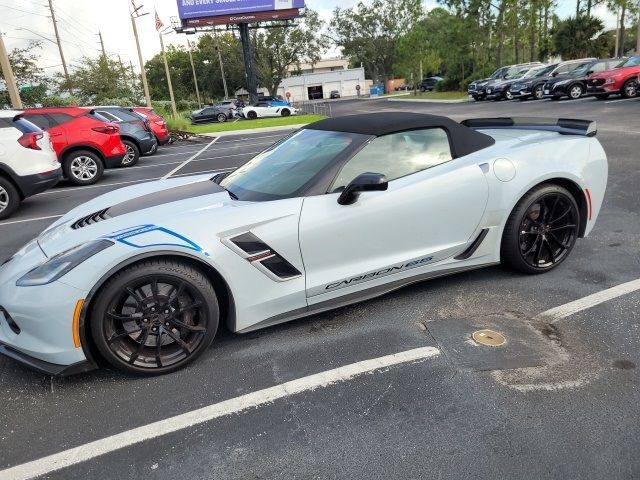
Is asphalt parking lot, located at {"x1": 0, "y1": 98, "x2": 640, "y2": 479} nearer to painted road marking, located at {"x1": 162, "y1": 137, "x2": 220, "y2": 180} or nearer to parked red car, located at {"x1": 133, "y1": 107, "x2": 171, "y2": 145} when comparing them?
painted road marking, located at {"x1": 162, "y1": 137, "x2": 220, "y2": 180}

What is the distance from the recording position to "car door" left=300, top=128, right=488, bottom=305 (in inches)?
116

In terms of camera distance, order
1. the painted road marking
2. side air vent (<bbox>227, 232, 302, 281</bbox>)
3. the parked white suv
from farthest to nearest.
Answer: the painted road marking → the parked white suv → side air vent (<bbox>227, 232, 302, 281</bbox>)

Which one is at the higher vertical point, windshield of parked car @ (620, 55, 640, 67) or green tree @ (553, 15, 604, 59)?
green tree @ (553, 15, 604, 59)

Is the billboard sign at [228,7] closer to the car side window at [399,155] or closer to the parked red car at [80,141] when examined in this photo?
the parked red car at [80,141]

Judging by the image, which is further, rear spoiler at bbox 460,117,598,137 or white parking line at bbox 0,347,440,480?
rear spoiler at bbox 460,117,598,137

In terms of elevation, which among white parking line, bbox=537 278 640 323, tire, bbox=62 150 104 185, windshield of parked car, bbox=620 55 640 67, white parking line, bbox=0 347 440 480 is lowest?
white parking line, bbox=537 278 640 323

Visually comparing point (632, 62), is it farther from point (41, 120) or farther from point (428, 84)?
point (428, 84)

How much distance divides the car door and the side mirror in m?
0.06

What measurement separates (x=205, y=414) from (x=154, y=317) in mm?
622

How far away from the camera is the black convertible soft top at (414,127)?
336 centimetres

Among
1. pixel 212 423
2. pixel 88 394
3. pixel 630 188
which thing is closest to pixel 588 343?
pixel 212 423

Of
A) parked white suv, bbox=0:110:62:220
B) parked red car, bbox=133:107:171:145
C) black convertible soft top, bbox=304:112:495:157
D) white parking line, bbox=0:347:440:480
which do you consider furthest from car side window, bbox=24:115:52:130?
white parking line, bbox=0:347:440:480

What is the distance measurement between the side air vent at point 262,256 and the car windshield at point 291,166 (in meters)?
0.36

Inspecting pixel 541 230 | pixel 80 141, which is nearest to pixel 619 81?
pixel 541 230
